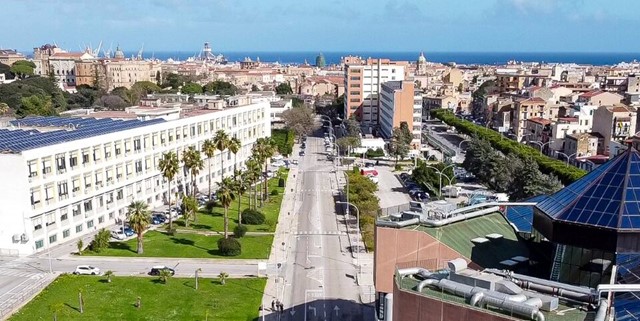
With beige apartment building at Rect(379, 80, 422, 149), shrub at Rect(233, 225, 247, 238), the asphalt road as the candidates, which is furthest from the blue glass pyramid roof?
beige apartment building at Rect(379, 80, 422, 149)

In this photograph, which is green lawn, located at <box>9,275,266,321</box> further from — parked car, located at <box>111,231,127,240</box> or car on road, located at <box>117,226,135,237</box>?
car on road, located at <box>117,226,135,237</box>

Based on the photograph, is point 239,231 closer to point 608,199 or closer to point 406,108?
point 608,199

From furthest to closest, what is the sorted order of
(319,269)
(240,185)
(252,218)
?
(252,218)
(240,185)
(319,269)

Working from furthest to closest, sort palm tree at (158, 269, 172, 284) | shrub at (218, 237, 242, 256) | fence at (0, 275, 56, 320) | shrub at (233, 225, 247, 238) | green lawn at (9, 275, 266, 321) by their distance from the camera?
shrub at (233, 225, 247, 238) → shrub at (218, 237, 242, 256) → palm tree at (158, 269, 172, 284) → fence at (0, 275, 56, 320) → green lawn at (9, 275, 266, 321)

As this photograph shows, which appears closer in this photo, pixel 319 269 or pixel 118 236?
pixel 319 269

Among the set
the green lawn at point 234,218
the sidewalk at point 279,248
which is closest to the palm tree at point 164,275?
the sidewalk at point 279,248

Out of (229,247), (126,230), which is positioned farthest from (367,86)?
(229,247)

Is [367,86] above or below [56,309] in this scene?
above
